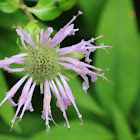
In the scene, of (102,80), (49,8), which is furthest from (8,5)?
(102,80)

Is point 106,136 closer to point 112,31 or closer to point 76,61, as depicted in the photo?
point 112,31

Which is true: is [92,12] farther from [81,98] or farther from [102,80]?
[81,98]

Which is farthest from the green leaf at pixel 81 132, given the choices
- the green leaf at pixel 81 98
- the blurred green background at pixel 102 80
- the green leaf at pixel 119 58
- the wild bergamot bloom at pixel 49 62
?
the wild bergamot bloom at pixel 49 62

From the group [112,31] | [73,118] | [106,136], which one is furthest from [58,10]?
[106,136]

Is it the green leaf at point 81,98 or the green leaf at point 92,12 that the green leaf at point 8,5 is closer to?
the green leaf at point 81,98

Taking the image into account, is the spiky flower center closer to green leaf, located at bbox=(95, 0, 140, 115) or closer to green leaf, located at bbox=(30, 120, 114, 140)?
green leaf, located at bbox=(30, 120, 114, 140)

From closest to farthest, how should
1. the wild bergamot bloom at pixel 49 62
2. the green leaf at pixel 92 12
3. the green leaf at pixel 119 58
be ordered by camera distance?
the wild bergamot bloom at pixel 49 62
the green leaf at pixel 119 58
the green leaf at pixel 92 12
